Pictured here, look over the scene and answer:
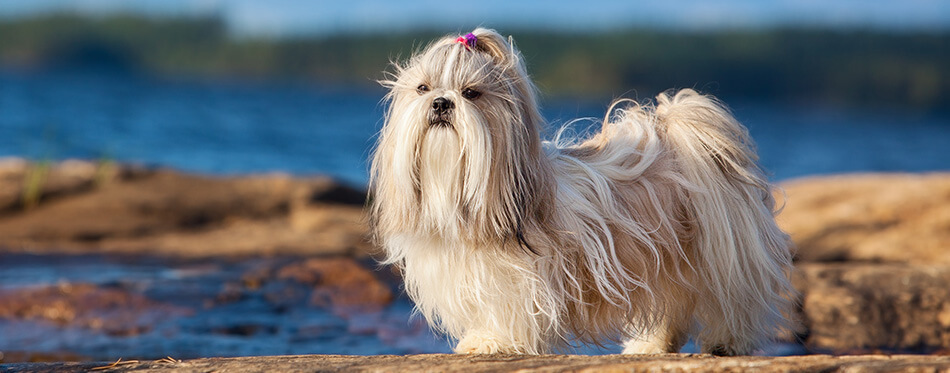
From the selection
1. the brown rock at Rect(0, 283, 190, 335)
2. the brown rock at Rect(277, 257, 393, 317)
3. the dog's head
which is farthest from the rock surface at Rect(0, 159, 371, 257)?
the dog's head

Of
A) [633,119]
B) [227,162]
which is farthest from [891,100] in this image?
[633,119]

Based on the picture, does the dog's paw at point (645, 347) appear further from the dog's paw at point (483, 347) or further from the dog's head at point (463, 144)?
the dog's head at point (463, 144)

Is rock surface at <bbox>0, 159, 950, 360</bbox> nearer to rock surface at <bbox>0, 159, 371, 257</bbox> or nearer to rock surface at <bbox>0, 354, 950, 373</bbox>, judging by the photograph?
rock surface at <bbox>0, 159, 371, 257</bbox>

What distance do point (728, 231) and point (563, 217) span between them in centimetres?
87

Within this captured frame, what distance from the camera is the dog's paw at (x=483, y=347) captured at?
418 cm

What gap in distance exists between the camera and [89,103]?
35250 mm

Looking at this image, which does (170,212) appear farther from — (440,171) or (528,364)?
(528,364)

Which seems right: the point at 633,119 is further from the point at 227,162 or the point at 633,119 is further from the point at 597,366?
the point at 227,162

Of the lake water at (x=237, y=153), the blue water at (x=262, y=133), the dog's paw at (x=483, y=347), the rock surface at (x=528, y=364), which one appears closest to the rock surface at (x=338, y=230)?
the lake water at (x=237, y=153)

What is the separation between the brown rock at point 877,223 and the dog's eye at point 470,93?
217 inches

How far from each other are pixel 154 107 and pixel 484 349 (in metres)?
33.1

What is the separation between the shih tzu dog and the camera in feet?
12.7

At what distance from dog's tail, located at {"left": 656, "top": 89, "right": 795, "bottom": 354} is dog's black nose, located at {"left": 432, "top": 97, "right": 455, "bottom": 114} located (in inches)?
52.0

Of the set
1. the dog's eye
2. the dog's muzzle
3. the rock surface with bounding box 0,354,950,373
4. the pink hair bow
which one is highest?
the pink hair bow
